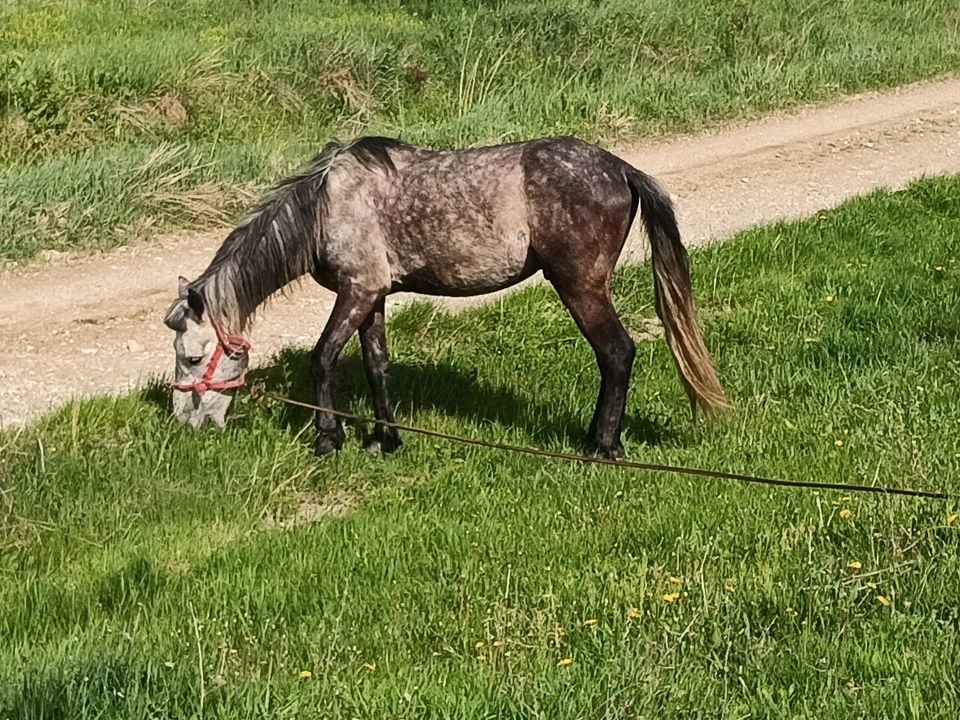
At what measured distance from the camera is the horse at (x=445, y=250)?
7.34 meters

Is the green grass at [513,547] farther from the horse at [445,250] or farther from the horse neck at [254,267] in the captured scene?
the horse neck at [254,267]

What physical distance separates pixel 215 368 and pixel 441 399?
5.04 feet

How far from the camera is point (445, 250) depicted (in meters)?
7.47

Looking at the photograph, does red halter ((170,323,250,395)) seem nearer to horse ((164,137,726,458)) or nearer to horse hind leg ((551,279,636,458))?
horse ((164,137,726,458))

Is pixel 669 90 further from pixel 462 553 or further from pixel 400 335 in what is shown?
pixel 462 553

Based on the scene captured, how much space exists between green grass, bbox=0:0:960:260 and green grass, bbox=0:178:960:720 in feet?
13.3

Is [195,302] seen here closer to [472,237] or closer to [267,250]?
[267,250]

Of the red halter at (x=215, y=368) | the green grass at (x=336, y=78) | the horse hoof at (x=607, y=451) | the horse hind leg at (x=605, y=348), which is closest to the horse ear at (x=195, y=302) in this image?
the red halter at (x=215, y=368)

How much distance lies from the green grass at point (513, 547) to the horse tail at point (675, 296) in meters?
0.22

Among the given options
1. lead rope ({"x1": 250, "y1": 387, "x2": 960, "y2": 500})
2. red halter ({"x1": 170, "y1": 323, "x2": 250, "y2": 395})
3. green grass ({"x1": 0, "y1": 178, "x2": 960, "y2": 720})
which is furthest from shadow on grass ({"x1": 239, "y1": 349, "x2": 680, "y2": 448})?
lead rope ({"x1": 250, "y1": 387, "x2": 960, "y2": 500})

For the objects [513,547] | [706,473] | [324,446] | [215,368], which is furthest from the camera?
[324,446]

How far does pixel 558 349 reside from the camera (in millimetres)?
9242

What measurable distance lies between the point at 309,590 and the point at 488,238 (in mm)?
2424

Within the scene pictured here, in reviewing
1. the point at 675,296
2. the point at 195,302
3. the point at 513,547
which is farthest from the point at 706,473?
the point at 195,302
